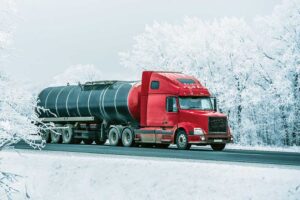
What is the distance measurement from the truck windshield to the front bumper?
1768 millimetres

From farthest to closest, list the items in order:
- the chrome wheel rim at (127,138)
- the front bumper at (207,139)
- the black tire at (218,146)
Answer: the chrome wheel rim at (127,138)
the black tire at (218,146)
the front bumper at (207,139)

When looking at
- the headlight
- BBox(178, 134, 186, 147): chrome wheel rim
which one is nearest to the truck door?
BBox(178, 134, 186, 147): chrome wheel rim

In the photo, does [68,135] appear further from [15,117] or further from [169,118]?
[15,117]

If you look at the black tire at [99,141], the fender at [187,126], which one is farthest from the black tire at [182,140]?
the black tire at [99,141]

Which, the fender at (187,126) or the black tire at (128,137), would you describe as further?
the black tire at (128,137)

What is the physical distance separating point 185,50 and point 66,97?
55.0 feet

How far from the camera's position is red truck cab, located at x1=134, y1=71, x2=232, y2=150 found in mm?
28516

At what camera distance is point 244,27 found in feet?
174

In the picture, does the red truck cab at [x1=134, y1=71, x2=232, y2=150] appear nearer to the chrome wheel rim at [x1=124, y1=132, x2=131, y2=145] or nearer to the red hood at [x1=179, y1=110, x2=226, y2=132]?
the red hood at [x1=179, y1=110, x2=226, y2=132]

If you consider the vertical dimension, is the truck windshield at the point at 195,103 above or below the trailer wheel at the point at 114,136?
above

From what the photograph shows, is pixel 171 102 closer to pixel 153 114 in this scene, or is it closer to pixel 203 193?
pixel 153 114

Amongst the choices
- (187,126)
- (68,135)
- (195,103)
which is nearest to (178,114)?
(195,103)

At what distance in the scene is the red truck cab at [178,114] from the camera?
1123 inches

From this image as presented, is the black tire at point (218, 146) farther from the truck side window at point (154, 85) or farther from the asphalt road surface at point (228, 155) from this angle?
the truck side window at point (154, 85)
